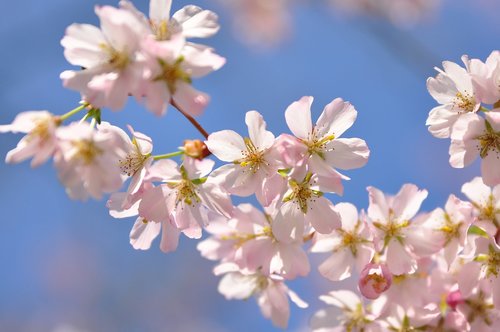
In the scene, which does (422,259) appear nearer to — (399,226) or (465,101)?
(399,226)

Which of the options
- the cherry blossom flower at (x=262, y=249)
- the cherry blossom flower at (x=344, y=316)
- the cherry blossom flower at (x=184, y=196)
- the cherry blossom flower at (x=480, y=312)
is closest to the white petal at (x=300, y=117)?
the cherry blossom flower at (x=184, y=196)

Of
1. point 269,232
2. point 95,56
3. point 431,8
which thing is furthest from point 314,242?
point 431,8

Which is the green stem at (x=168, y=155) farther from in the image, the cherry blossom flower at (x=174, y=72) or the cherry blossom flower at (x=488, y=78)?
the cherry blossom flower at (x=488, y=78)

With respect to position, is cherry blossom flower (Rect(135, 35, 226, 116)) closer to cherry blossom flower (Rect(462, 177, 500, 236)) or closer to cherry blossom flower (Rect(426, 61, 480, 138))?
cherry blossom flower (Rect(426, 61, 480, 138))

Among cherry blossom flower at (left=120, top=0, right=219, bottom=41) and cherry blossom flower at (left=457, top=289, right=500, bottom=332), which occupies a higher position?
cherry blossom flower at (left=120, top=0, right=219, bottom=41)

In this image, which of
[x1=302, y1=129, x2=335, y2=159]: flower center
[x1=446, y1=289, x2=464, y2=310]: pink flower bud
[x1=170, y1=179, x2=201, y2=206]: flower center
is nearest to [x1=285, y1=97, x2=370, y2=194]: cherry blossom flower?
[x1=302, y1=129, x2=335, y2=159]: flower center

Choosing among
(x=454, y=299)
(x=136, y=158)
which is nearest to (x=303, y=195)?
(x=136, y=158)

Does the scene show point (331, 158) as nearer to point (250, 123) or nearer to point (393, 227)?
point (250, 123)
